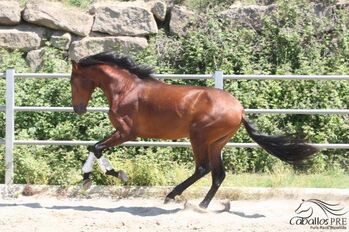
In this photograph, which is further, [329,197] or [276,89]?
[276,89]

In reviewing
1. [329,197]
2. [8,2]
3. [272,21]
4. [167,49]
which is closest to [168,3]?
[167,49]

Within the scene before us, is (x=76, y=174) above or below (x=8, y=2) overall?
below

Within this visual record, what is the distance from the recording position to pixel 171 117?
7547 millimetres

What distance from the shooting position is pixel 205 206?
7477 mm

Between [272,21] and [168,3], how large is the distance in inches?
77.0

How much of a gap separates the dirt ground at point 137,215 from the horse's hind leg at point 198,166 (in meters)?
0.18

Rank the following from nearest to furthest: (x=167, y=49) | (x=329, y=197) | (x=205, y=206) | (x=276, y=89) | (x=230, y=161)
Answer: (x=205, y=206) → (x=329, y=197) → (x=230, y=161) → (x=276, y=89) → (x=167, y=49)

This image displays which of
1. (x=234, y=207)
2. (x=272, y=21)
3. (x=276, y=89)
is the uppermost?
(x=272, y=21)

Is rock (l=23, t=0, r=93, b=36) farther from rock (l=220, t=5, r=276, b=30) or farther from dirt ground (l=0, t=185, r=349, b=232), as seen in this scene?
dirt ground (l=0, t=185, r=349, b=232)

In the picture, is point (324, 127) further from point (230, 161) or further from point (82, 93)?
point (82, 93)

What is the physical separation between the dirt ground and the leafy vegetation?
574 millimetres

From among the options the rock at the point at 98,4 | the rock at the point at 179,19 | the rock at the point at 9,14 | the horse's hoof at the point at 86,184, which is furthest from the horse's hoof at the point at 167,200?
the rock at the point at 9,14

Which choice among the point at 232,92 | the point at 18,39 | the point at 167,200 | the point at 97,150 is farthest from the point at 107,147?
the point at 18,39

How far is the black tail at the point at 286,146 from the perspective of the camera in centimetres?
747
